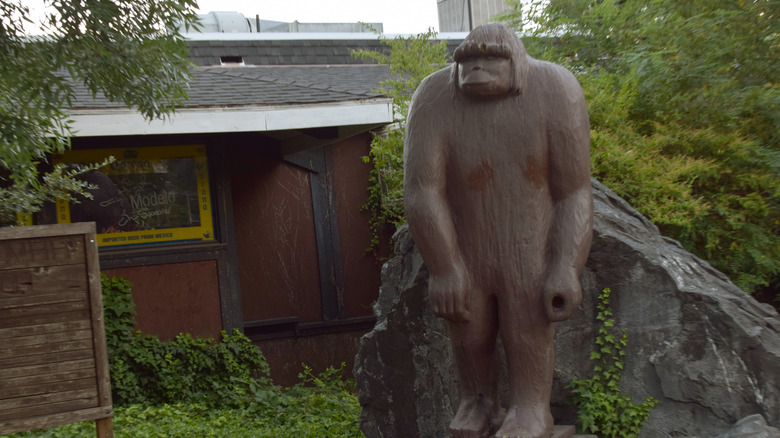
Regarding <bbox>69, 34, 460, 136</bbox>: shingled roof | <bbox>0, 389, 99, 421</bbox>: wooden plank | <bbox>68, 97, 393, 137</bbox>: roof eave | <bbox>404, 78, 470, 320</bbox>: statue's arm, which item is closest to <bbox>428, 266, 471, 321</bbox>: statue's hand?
<bbox>404, 78, 470, 320</bbox>: statue's arm

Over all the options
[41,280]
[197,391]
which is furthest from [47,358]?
[197,391]

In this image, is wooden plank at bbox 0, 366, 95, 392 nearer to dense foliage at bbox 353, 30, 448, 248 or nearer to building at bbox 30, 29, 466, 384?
building at bbox 30, 29, 466, 384

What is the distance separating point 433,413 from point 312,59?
6734 millimetres

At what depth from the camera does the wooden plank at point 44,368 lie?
3.69 metres

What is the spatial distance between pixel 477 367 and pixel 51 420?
2.29 m

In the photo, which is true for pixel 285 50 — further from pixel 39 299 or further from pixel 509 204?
pixel 509 204

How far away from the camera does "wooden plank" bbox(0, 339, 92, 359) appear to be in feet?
12.1

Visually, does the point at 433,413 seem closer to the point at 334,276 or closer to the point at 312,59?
the point at 334,276

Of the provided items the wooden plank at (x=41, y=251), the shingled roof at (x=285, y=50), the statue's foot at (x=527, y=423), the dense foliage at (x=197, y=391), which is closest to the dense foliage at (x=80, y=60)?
the wooden plank at (x=41, y=251)

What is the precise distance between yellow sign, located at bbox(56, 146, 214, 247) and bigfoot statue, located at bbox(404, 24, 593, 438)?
15.3ft

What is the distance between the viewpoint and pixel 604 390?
320 centimetres

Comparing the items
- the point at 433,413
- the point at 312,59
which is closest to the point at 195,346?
the point at 433,413

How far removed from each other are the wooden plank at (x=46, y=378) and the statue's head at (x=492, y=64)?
2.51m

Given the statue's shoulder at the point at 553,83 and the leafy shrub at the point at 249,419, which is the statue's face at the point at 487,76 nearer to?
the statue's shoulder at the point at 553,83
